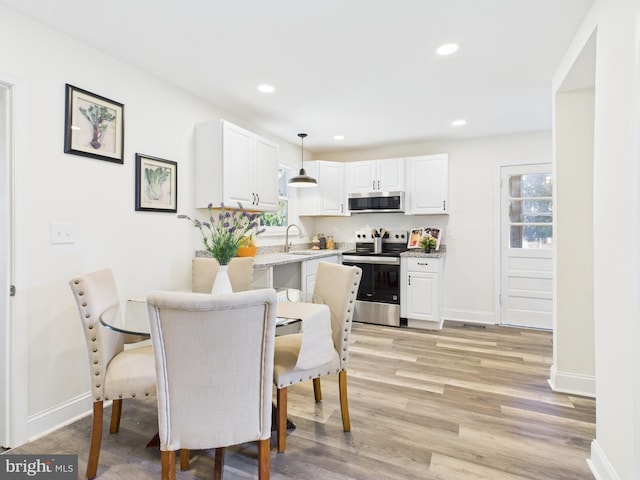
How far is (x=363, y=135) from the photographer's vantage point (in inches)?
173

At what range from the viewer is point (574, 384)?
2525 millimetres

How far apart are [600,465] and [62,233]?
10.4 ft

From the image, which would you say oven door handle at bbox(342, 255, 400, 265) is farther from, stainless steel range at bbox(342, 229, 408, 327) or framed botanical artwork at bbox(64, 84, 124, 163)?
framed botanical artwork at bbox(64, 84, 124, 163)

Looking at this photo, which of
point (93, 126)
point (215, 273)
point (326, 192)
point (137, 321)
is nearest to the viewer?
point (137, 321)

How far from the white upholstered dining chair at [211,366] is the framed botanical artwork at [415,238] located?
3745 mm

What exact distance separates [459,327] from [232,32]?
3977mm

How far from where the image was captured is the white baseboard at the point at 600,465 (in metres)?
1.54

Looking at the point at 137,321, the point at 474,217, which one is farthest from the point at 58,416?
the point at 474,217

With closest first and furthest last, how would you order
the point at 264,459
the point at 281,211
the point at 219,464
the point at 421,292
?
1. the point at 264,459
2. the point at 219,464
3. the point at 421,292
4. the point at 281,211

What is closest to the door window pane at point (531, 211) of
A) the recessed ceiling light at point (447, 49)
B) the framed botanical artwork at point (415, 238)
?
the framed botanical artwork at point (415, 238)

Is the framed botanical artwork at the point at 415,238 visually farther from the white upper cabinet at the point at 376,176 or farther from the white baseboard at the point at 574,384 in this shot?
the white baseboard at the point at 574,384

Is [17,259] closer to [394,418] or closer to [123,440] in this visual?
[123,440]

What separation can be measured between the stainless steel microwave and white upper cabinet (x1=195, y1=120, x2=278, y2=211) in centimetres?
183

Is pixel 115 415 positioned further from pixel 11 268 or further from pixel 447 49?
pixel 447 49
